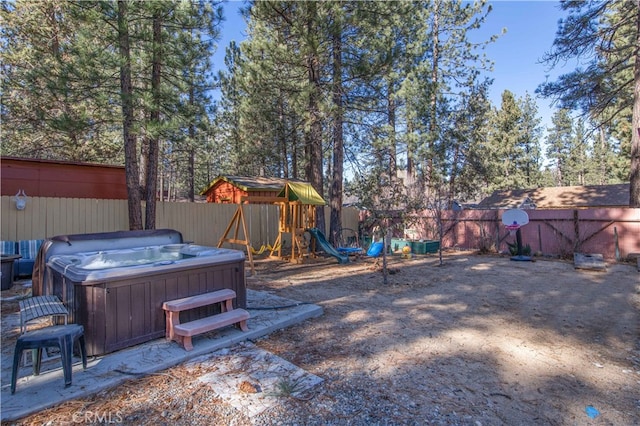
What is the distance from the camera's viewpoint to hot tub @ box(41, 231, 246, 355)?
2863 mm

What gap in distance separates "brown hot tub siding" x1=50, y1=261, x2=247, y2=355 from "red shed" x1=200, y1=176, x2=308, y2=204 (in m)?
7.09

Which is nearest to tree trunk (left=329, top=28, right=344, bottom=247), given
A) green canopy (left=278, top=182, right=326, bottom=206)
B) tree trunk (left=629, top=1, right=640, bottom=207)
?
green canopy (left=278, top=182, right=326, bottom=206)

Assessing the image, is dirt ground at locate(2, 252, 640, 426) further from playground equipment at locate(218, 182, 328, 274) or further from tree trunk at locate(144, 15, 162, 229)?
tree trunk at locate(144, 15, 162, 229)

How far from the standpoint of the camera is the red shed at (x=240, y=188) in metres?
10.9

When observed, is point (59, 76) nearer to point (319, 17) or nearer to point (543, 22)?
point (319, 17)

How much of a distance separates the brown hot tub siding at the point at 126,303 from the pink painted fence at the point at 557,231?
7.17 m

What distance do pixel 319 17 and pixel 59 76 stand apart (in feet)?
17.7

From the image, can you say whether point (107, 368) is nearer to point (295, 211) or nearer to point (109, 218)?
point (295, 211)

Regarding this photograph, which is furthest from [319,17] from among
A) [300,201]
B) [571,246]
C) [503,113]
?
[503,113]

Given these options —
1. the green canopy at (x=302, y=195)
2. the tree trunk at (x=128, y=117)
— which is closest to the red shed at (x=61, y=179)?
the tree trunk at (x=128, y=117)

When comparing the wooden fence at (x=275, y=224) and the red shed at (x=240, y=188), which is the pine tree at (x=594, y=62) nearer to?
the wooden fence at (x=275, y=224)

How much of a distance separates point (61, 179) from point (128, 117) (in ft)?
9.93

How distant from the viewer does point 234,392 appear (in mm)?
2350

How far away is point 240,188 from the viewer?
10.8 meters
